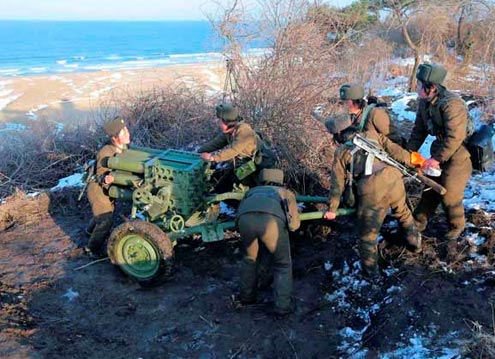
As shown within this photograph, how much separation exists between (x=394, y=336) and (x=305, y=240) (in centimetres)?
209

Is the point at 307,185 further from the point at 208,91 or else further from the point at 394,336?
the point at 208,91

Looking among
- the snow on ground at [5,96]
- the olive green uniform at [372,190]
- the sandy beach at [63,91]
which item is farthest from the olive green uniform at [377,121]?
the snow on ground at [5,96]

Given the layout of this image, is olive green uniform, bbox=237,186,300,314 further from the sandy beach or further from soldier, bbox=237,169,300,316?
the sandy beach

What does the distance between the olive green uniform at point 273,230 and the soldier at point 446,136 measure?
1.52 meters

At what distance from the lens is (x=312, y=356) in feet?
15.8

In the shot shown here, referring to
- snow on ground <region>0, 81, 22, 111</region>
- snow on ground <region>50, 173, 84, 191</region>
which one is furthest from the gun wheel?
snow on ground <region>0, 81, 22, 111</region>

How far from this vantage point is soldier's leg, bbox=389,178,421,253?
5434mm

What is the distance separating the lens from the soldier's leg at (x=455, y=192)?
551cm

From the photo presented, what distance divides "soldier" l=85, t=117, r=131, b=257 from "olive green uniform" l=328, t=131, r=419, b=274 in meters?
2.64

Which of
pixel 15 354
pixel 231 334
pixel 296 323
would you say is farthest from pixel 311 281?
pixel 15 354

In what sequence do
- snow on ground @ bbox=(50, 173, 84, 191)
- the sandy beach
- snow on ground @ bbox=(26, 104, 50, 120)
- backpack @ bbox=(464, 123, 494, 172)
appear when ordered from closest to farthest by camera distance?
backpack @ bbox=(464, 123, 494, 172)
snow on ground @ bbox=(50, 173, 84, 191)
the sandy beach
snow on ground @ bbox=(26, 104, 50, 120)

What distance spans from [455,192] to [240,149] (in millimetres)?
2390

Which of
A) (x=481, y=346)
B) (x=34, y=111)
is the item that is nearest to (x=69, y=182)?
(x=481, y=346)

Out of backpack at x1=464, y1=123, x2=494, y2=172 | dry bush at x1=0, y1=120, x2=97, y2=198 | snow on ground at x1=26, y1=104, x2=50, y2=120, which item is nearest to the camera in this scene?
backpack at x1=464, y1=123, x2=494, y2=172
